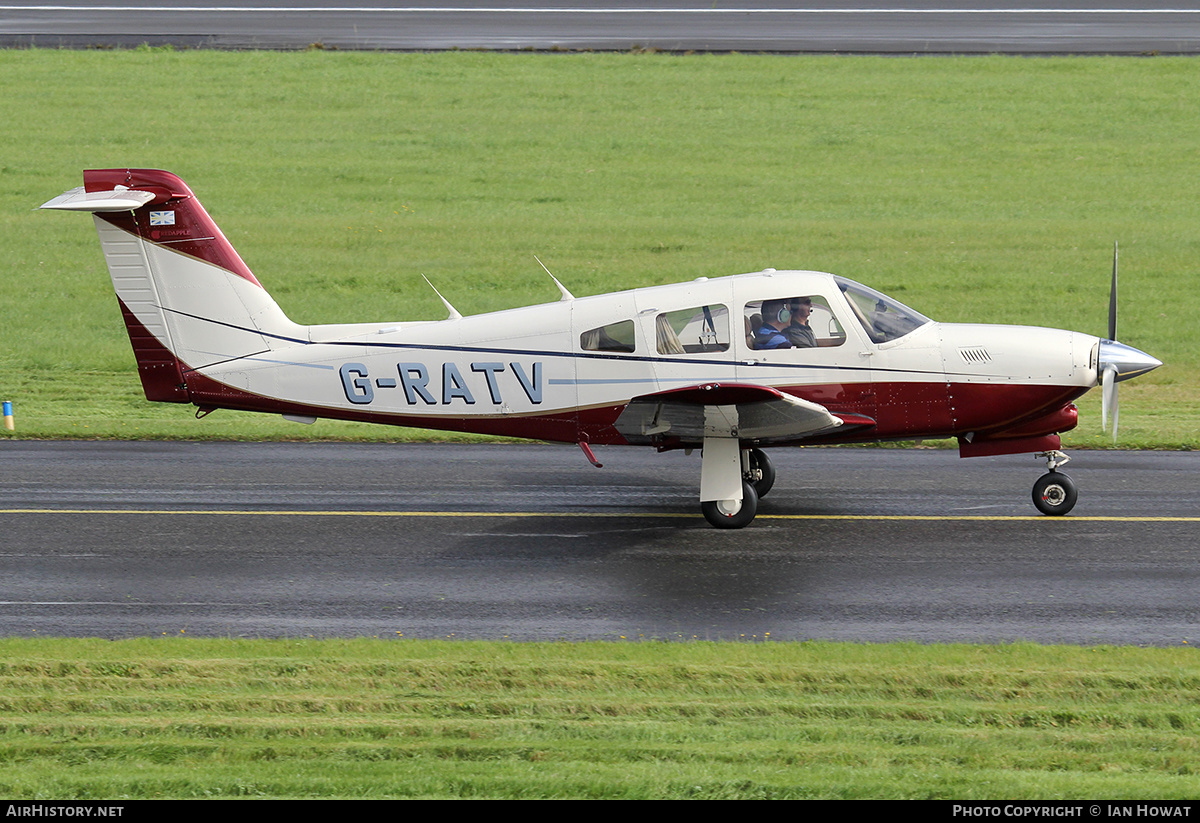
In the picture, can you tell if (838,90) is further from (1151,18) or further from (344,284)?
(344,284)

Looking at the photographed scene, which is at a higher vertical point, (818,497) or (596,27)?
(596,27)

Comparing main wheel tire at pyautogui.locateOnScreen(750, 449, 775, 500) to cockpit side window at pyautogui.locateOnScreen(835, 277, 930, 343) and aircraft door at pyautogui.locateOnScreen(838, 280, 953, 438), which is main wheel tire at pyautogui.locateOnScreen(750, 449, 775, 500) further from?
cockpit side window at pyautogui.locateOnScreen(835, 277, 930, 343)

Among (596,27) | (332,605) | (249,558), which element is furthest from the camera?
(596,27)

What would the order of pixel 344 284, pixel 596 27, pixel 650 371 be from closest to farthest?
1. pixel 650 371
2. pixel 344 284
3. pixel 596 27

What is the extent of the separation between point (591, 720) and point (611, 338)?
5450 millimetres

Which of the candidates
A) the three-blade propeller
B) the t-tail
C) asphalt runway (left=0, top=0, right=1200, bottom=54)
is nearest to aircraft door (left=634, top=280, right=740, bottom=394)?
the three-blade propeller

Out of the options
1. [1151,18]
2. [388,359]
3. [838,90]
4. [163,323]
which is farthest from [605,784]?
[1151,18]

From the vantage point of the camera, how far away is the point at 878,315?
505 inches

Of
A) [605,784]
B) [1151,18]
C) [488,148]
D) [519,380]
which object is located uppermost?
[1151,18]

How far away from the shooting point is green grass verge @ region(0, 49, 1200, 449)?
23.7m

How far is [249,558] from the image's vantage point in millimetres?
11992

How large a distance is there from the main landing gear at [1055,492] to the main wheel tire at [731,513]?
289 cm

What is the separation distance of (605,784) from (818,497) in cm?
755

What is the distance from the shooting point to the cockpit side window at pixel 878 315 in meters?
12.7
